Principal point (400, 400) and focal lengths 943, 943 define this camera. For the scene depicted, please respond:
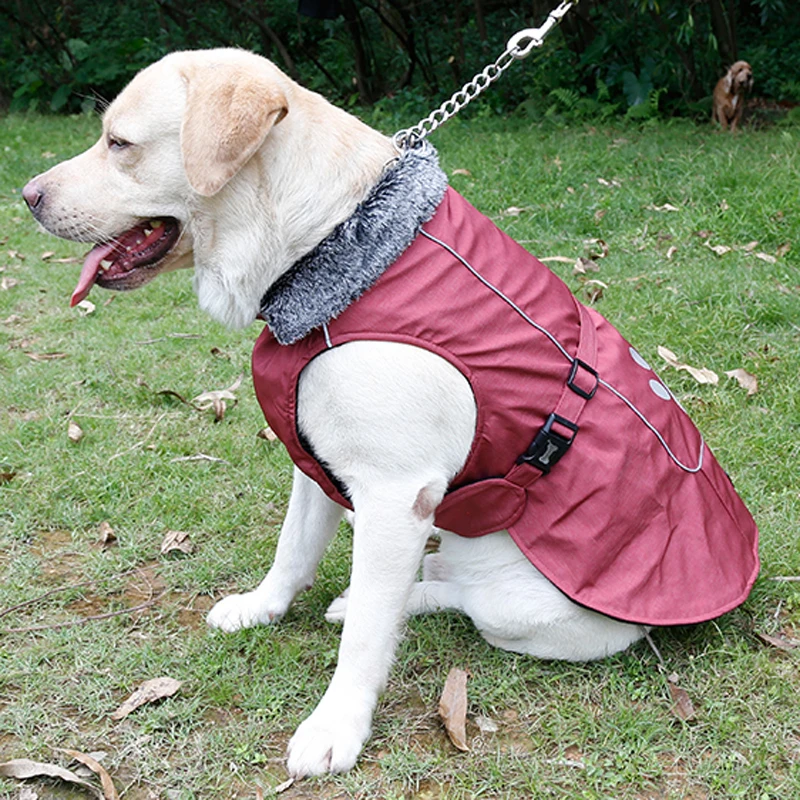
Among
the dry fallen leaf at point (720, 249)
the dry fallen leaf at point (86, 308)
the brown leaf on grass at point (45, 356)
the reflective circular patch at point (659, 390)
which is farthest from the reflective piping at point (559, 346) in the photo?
the dry fallen leaf at point (86, 308)

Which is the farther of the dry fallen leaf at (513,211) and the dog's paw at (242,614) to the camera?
the dry fallen leaf at (513,211)

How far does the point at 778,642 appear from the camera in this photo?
8.59ft

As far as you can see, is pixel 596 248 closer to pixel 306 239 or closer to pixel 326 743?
pixel 306 239

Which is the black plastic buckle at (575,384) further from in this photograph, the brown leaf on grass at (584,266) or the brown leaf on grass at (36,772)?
the brown leaf on grass at (584,266)

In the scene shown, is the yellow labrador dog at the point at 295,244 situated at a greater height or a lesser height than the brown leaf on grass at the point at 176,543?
greater

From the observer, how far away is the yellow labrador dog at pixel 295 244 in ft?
7.06

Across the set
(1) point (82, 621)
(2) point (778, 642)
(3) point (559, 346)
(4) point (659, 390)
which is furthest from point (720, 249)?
(1) point (82, 621)

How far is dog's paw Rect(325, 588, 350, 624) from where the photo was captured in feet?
9.12

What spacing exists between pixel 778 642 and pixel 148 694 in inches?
67.7

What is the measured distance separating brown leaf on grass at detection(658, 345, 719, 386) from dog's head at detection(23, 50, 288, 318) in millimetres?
2516

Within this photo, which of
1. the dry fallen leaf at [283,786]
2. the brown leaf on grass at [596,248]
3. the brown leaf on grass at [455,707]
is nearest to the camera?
the dry fallen leaf at [283,786]

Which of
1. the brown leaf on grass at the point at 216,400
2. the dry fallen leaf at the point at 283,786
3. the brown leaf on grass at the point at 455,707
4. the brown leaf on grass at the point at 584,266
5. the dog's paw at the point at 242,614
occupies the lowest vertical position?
the brown leaf on grass at the point at 584,266

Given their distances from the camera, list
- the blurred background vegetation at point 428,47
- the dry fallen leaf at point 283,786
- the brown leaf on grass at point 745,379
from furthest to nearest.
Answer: the blurred background vegetation at point 428,47 → the brown leaf on grass at point 745,379 → the dry fallen leaf at point 283,786

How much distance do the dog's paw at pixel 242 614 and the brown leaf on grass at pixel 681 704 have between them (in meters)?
1.12
